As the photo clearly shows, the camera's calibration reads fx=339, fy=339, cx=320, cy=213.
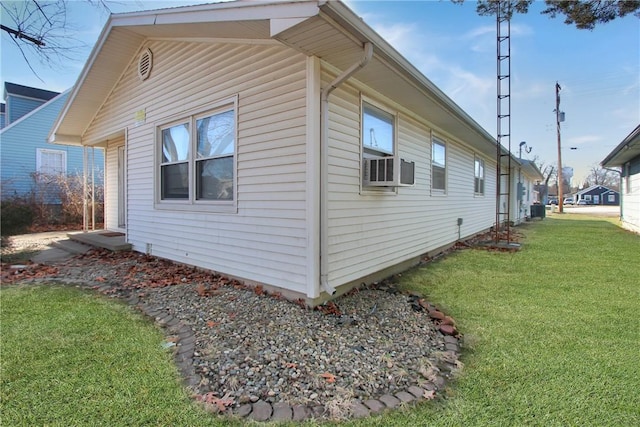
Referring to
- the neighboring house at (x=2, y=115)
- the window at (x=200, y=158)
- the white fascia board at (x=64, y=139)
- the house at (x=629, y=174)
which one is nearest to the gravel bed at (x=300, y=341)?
the window at (x=200, y=158)

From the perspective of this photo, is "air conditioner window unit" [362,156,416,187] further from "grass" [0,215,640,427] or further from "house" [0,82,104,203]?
"house" [0,82,104,203]

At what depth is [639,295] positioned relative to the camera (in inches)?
167

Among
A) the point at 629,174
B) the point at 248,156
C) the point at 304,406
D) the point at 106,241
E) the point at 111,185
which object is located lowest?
the point at 304,406

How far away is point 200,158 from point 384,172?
106 inches

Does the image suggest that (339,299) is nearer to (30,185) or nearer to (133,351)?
(133,351)

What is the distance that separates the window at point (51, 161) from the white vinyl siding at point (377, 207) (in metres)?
14.6

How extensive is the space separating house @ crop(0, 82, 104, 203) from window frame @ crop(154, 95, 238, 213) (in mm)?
10123

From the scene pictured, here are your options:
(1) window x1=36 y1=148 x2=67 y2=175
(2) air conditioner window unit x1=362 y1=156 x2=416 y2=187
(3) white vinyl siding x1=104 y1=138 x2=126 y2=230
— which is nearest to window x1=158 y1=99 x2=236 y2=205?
(2) air conditioner window unit x1=362 y1=156 x2=416 y2=187

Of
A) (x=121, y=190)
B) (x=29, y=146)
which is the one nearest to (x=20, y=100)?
(x=29, y=146)

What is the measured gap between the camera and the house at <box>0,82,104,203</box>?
13120 mm

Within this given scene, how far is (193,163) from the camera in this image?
16.7 ft

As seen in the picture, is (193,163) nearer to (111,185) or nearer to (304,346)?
(304,346)

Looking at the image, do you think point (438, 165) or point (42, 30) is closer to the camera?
point (42, 30)

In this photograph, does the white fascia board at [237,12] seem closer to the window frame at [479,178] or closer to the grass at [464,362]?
the grass at [464,362]
